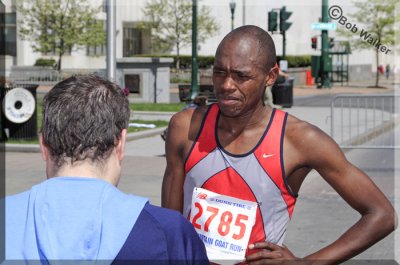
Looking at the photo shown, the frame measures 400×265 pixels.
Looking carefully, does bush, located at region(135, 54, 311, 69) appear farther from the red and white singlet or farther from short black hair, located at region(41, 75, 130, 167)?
short black hair, located at region(41, 75, 130, 167)

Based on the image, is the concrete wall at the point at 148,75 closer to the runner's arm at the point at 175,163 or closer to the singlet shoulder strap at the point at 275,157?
the runner's arm at the point at 175,163

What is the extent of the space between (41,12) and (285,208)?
149ft

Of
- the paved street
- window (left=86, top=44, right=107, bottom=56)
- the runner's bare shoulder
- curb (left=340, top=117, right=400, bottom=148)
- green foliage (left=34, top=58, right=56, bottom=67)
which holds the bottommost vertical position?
the paved street

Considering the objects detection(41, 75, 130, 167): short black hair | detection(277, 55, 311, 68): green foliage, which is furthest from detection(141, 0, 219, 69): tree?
detection(41, 75, 130, 167): short black hair

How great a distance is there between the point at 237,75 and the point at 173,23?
174 ft

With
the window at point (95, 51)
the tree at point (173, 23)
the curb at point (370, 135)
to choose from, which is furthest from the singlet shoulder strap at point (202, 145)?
the window at point (95, 51)

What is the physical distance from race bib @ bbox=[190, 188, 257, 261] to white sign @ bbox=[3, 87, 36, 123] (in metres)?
12.6

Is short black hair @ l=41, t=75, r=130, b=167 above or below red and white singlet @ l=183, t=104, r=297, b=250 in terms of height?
above

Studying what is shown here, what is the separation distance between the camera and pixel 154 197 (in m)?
9.93

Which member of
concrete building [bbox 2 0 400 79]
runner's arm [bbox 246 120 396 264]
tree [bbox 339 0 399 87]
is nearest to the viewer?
runner's arm [bbox 246 120 396 264]

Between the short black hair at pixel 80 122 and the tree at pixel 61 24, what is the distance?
44.4 m

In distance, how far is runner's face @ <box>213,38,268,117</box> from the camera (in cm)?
319

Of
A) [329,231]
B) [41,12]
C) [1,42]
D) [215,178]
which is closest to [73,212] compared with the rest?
[215,178]

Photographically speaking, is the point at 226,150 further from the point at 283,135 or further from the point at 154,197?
the point at 154,197
